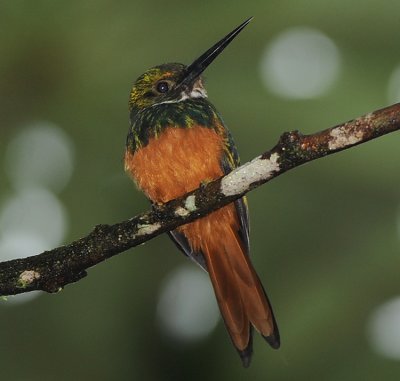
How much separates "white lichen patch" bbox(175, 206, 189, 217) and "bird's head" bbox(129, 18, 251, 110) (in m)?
1.21

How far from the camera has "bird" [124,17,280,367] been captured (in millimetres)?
3492

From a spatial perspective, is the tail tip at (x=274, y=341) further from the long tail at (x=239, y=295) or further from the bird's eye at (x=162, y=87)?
the bird's eye at (x=162, y=87)

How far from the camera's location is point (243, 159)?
458 centimetres

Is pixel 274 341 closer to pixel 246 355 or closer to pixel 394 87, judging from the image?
pixel 246 355

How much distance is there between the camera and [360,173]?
4.46 m

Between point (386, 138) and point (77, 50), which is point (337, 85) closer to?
point (386, 138)

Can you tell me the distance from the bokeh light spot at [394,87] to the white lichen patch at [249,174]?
5.50 ft

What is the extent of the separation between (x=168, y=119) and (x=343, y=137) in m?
1.39

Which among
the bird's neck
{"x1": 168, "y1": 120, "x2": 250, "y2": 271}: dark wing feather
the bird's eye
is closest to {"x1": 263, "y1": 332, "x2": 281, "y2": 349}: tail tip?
{"x1": 168, "y1": 120, "x2": 250, "y2": 271}: dark wing feather

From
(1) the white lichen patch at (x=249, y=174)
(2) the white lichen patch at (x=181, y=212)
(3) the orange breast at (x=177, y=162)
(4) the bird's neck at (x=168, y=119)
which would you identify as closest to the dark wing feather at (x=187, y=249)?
(3) the orange breast at (x=177, y=162)

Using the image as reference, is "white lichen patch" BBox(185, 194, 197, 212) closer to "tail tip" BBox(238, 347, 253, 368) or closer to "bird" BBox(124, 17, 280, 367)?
"bird" BBox(124, 17, 280, 367)

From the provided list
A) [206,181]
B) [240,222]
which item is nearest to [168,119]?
[206,181]

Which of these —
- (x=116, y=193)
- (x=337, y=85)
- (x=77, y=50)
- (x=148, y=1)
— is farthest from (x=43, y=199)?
(x=337, y=85)

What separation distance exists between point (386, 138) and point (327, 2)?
726mm
